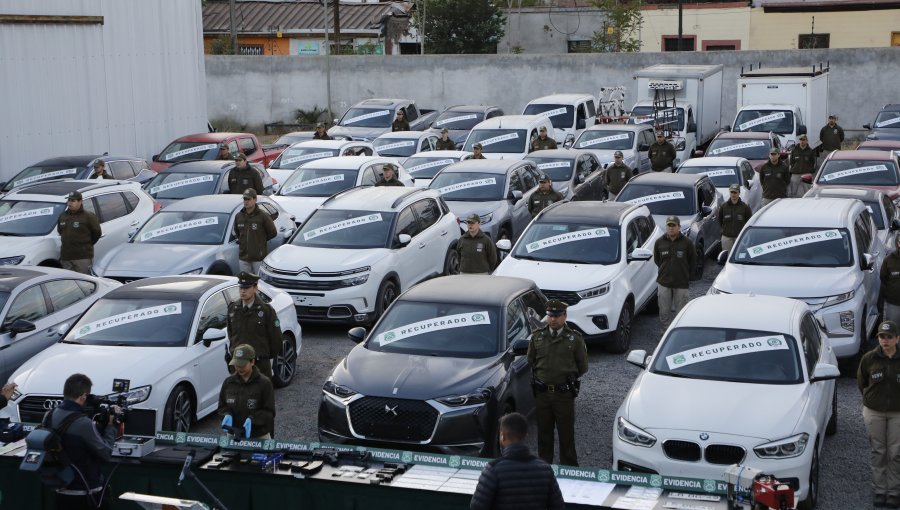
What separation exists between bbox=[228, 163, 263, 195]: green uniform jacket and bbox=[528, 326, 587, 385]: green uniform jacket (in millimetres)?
10846

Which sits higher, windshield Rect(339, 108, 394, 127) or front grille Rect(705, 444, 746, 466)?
windshield Rect(339, 108, 394, 127)

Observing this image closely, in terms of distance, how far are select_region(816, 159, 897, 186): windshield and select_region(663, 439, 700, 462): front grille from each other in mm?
12083

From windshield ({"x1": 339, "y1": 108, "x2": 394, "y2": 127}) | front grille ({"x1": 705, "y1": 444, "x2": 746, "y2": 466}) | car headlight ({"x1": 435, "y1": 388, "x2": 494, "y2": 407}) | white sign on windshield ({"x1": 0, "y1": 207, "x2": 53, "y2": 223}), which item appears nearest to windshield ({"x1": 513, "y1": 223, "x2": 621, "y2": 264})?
car headlight ({"x1": 435, "y1": 388, "x2": 494, "y2": 407})

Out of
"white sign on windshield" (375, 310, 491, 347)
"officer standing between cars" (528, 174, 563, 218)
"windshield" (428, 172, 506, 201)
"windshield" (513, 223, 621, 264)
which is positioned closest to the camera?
"white sign on windshield" (375, 310, 491, 347)

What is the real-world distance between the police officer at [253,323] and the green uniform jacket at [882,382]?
5.25 m

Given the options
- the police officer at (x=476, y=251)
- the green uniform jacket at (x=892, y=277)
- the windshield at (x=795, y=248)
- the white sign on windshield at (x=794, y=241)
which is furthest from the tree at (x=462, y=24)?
the green uniform jacket at (x=892, y=277)

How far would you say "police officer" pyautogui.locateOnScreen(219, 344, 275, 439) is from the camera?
9.14 meters

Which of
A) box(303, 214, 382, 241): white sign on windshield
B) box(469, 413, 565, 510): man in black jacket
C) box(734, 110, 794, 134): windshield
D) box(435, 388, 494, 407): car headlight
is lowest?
box(435, 388, 494, 407): car headlight

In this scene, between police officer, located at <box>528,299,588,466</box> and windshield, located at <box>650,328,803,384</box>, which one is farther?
police officer, located at <box>528,299,588,466</box>

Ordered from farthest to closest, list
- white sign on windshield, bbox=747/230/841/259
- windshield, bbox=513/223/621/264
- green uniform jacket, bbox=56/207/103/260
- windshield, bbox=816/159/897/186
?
windshield, bbox=816/159/897/186 < green uniform jacket, bbox=56/207/103/260 < windshield, bbox=513/223/621/264 < white sign on windshield, bbox=747/230/841/259

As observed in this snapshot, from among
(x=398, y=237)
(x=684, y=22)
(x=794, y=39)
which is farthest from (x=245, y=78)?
(x=398, y=237)

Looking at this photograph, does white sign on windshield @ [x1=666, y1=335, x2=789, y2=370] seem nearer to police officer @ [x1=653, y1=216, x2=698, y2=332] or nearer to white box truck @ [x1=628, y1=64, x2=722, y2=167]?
police officer @ [x1=653, y1=216, x2=698, y2=332]

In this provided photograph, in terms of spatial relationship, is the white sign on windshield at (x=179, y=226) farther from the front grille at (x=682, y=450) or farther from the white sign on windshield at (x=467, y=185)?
the front grille at (x=682, y=450)

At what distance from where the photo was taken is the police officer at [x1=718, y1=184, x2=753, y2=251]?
17297mm
